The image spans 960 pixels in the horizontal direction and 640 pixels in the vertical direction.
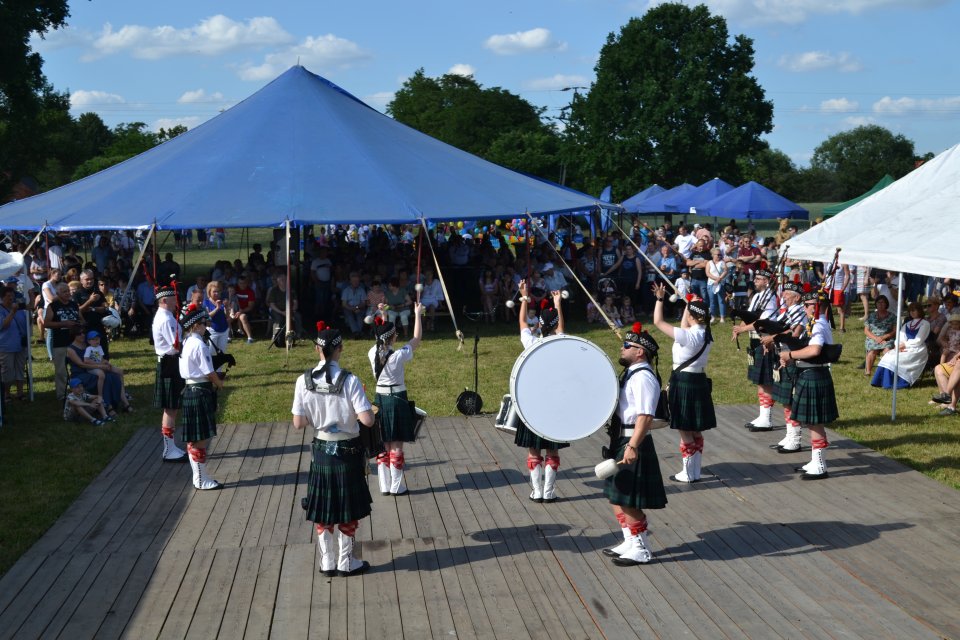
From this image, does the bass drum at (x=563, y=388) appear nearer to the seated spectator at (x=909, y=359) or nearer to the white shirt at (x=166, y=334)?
the white shirt at (x=166, y=334)

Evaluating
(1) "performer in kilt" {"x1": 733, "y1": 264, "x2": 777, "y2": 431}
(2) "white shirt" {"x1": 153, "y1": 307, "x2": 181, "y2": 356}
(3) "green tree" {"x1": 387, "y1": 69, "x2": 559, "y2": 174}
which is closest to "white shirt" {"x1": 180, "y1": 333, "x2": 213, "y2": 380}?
(2) "white shirt" {"x1": 153, "y1": 307, "x2": 181, "y2": 356}

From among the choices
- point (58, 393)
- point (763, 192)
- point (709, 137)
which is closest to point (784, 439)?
point (58, 393)

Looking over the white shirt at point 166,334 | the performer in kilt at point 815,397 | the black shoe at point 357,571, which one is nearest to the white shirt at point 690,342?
the performer in kilt at point 815,397

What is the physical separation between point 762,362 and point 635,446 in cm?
390

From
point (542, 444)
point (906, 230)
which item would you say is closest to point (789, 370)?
point (906, 230)

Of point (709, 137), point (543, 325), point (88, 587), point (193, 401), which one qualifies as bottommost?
point (88, 587)

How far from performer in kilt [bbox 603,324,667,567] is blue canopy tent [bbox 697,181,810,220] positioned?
767 inches

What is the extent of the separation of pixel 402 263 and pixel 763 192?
12.2m

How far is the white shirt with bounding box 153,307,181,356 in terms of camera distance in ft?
27.0

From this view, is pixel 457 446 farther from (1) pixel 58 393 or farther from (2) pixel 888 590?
(1) pixel 58 393

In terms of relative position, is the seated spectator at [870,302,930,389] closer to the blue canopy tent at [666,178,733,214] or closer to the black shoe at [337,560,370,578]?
the black shoe at [337,560,370,578]

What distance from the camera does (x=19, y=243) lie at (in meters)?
25.2

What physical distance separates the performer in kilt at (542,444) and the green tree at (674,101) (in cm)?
3528

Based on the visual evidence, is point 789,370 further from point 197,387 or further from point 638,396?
point 197,387
